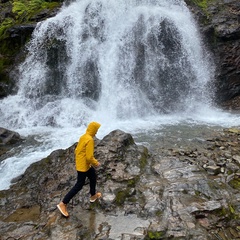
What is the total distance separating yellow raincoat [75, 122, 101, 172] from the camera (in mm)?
6215

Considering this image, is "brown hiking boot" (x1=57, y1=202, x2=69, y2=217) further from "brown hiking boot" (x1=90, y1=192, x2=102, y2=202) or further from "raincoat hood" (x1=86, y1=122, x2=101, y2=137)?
"raincoat hood" (x1=86, y1=122, x2=101, y2=137)

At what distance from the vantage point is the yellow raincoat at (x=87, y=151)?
621 centimetres

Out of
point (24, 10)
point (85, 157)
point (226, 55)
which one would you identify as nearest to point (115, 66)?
point (226, 55)

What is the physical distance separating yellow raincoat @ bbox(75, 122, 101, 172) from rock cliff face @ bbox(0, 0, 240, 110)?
43.8 ft

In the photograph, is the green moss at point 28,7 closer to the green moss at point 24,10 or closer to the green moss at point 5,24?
the green moss at point 24,10

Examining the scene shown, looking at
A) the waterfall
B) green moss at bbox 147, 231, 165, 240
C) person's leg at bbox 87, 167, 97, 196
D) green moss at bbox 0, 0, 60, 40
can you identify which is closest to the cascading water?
the waterfall

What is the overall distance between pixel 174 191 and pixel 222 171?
1.99 meters

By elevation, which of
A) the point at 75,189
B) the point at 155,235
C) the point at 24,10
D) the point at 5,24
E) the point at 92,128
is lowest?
the point at 155,235

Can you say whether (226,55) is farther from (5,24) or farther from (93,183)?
(5,24)

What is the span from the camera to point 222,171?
329 inches

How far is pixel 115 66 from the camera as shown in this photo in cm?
1778

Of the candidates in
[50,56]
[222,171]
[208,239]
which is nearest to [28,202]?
[208,239]

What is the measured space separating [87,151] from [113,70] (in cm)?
1212

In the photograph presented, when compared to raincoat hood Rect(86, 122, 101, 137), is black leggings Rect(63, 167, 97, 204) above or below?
below
